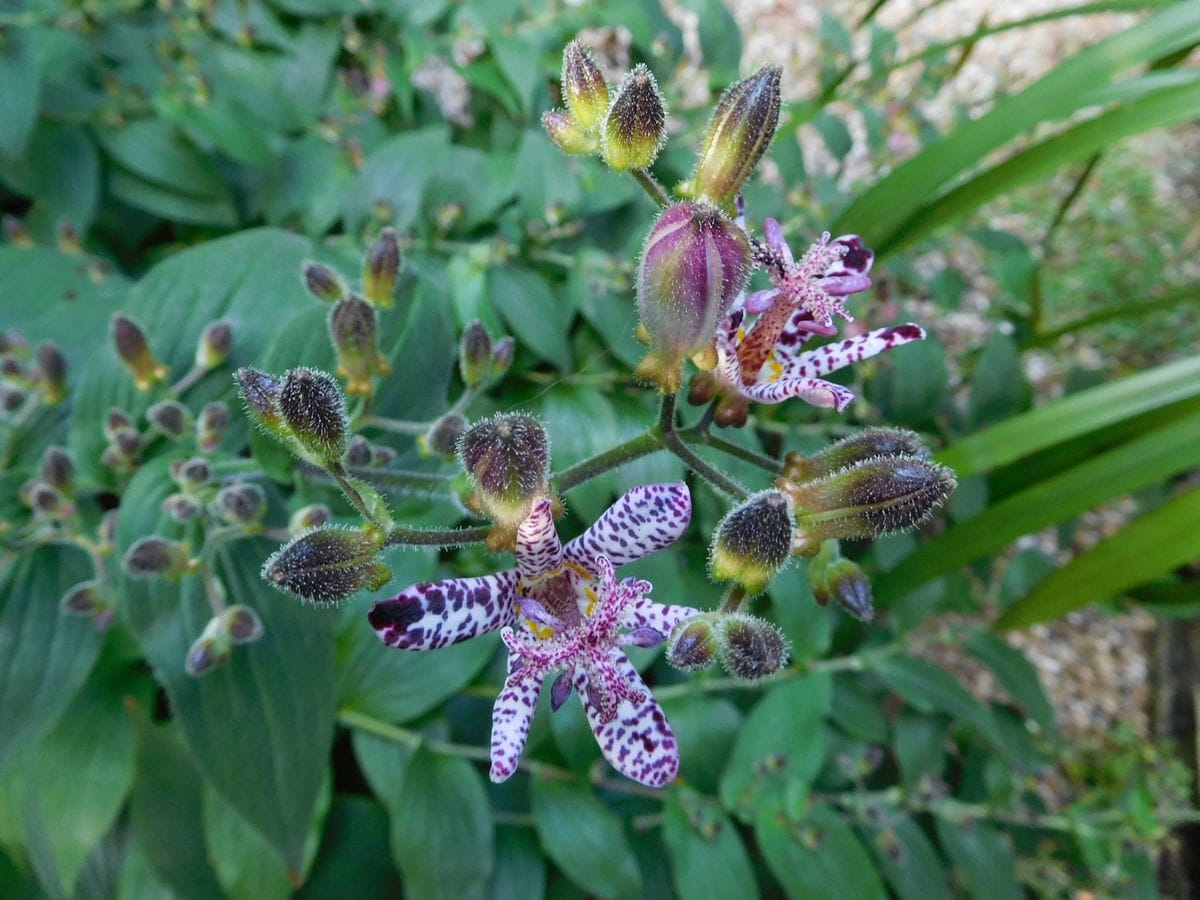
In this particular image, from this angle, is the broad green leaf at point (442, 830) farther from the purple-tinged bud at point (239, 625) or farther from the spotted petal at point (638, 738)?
the spotted petal at point (638, 738)

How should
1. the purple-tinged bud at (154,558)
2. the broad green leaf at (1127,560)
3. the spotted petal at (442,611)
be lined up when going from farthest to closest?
the broad green leaf at (1127,560) → the purple-tinged bud at (154,558) → the spotted petal at (442,611)

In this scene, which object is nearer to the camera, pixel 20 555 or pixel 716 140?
pixel 716 140

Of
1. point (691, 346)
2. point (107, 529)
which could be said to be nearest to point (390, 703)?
point (107, 529)

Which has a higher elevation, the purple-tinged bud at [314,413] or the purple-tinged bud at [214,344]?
the purple-tinged bud at [314,413]

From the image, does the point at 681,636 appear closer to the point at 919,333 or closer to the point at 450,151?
the point at 919,333

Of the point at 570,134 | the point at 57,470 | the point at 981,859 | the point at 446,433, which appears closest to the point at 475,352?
the point at 446,433

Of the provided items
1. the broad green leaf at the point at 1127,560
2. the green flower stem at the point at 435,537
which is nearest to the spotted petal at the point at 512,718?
the green flower stem at the point at 435,537
